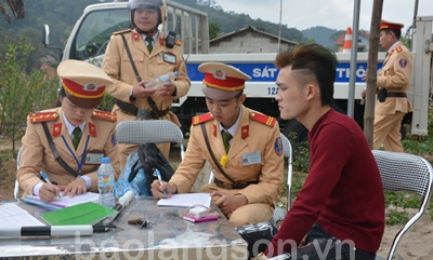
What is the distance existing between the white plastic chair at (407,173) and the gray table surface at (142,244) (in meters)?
0.89

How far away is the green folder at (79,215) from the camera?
176 cm

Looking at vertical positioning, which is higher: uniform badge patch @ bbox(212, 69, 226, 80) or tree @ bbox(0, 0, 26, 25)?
tree @ bbox(0, 0, 26, 25)

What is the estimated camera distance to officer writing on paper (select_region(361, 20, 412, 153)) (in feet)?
15.9

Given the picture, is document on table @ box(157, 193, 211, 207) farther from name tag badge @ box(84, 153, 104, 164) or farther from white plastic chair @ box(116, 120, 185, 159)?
white plastic chair @ box(116, 120, 185, 159)

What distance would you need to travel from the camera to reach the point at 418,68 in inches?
240

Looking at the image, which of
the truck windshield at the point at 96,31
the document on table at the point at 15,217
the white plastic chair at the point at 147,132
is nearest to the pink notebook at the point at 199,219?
the document on table at the point at 15,217

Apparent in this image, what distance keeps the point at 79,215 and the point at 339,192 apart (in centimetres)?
97

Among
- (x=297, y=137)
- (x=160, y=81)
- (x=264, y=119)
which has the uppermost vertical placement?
(x=160, y=81)

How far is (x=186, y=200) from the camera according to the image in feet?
7.23

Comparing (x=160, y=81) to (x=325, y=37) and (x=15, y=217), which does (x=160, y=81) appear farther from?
(x=325, y=37)

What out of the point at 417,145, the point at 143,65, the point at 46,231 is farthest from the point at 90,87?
the point at 417,145

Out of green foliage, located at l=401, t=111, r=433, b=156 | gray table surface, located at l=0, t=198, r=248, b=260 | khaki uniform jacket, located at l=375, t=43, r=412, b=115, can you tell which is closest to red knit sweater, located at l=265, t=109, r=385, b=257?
gray table surface, located at l=0, t=198, r=248, b=260

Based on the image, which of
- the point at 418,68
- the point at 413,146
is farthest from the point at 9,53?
the point at 413,146

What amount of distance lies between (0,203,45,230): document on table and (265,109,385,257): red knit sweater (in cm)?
87
